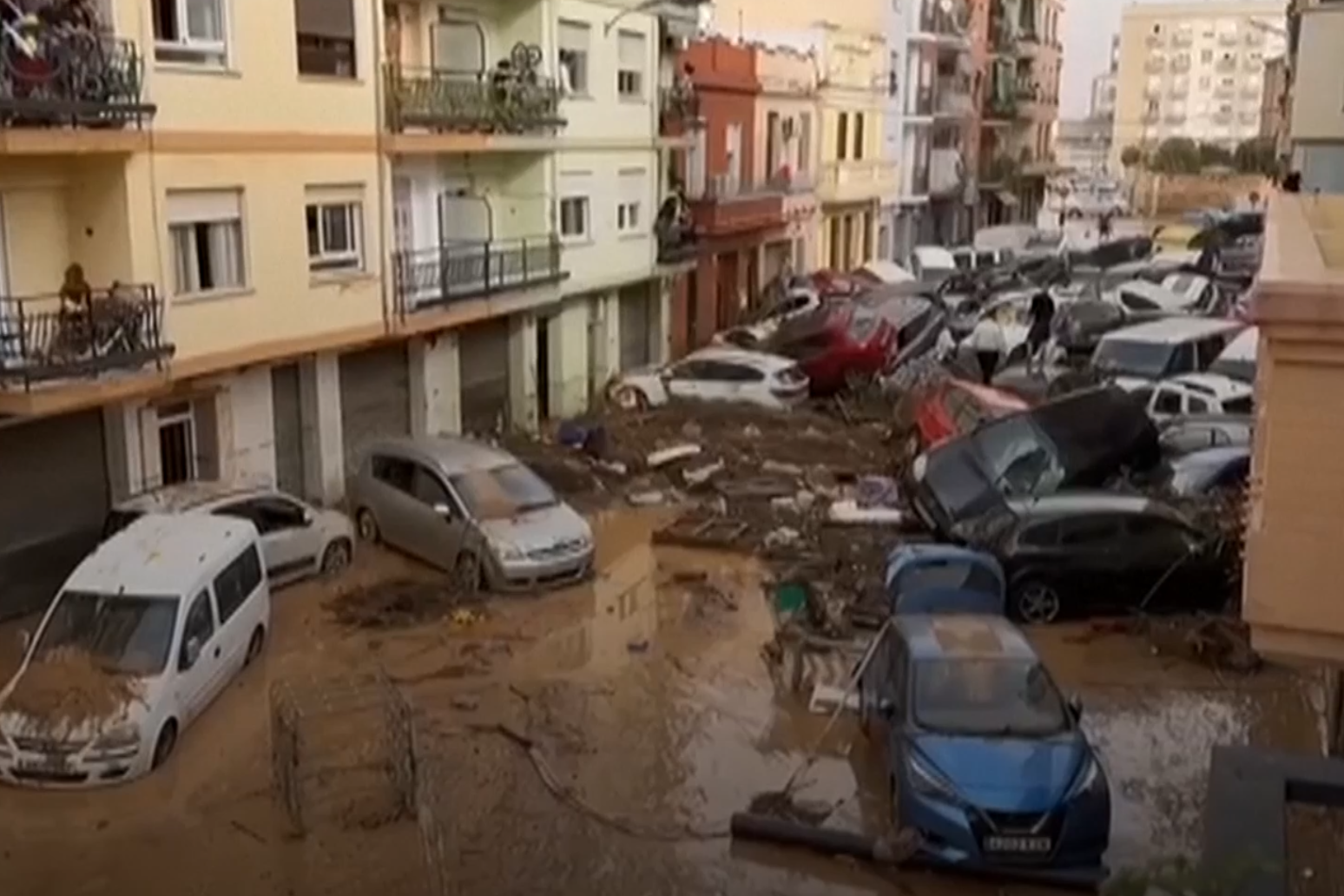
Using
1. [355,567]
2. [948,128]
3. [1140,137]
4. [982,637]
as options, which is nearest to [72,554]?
[355,567]

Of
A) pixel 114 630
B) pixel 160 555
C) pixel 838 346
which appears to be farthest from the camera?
pixel 838 346

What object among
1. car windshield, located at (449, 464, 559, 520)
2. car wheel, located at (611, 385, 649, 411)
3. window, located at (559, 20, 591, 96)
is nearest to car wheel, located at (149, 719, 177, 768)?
car windshield, located at (449, 464, 559, 520)

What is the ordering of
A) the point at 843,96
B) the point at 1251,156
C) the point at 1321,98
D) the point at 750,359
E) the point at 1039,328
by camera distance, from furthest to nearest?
1. the point at 1251,156
2. the point at 843,96
3. the point at 1039,328
4. the point at 750,359
5. the point at 1321,98

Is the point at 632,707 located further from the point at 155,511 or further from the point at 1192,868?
the point at 1192,868

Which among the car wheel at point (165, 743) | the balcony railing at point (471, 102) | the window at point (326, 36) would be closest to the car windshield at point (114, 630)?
the car wheel at point (165, 743)

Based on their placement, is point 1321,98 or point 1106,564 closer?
Answer: point 1321,98

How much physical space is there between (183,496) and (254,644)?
105 inches

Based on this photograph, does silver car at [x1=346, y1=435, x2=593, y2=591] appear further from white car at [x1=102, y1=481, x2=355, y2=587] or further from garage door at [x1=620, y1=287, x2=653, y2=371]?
garage door at [x1=620, y1=287, x2=653, y2=371]

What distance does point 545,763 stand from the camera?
12852 mm

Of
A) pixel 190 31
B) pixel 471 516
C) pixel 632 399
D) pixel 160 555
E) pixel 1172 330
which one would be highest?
pixel 190 31

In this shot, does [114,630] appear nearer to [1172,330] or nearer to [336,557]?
[336,557]

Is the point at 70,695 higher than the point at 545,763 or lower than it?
higher

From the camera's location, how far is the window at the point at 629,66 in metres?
28.4

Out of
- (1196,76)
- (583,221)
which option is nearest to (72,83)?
(583,221)
